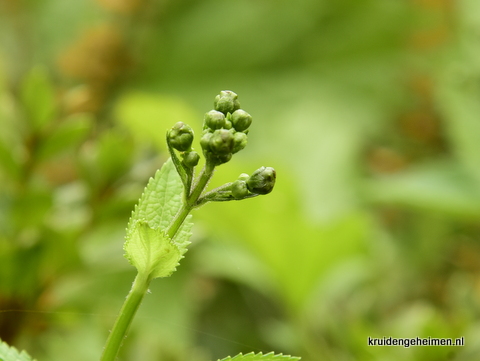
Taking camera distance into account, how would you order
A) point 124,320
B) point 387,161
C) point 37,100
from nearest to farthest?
point 124,320 → point 37,100 → point 387,161

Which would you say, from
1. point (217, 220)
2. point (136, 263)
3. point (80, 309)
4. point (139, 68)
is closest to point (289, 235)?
point (217, 220)

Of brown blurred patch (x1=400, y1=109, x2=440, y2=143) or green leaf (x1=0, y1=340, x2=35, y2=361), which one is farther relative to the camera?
brown blurred patch (x1=400, y1=109, x2=440, y2=143)

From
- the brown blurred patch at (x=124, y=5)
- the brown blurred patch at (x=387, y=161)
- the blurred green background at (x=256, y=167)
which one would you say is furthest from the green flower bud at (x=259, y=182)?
the brown blurred patch at (x=124, y=5)

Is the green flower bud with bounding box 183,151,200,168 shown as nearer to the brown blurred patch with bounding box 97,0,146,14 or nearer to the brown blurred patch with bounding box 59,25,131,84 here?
the brown blurred patch with bounding box 59,25,131,84

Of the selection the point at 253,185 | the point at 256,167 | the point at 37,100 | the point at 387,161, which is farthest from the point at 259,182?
the point at 387,161

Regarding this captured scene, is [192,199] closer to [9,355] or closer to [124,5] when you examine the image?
[9,355]

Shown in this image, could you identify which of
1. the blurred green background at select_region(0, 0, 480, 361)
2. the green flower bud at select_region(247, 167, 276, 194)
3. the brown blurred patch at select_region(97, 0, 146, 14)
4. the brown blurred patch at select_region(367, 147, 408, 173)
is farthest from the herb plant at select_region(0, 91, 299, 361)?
the brown blurred patch at select_region(97, 0, 146, 14)
